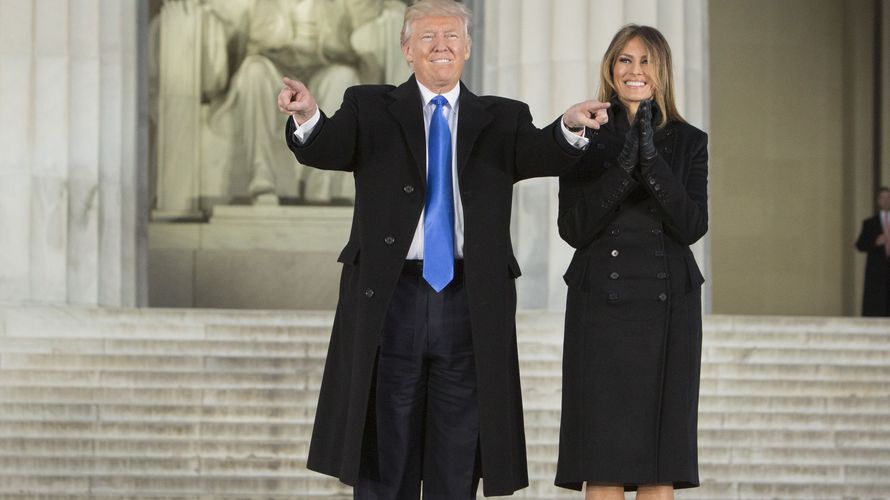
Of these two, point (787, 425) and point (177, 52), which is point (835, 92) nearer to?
point (177, 52)

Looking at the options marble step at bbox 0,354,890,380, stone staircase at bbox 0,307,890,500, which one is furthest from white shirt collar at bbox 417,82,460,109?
marble step at bbox 0,354,890,380

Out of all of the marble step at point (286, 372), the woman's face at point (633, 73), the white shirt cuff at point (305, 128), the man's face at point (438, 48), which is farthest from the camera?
the marble step at point (286, 372)

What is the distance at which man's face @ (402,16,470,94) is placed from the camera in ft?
13.7

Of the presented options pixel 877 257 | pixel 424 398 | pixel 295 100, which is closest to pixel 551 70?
pixel 877 257

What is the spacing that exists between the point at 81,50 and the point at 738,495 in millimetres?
5802

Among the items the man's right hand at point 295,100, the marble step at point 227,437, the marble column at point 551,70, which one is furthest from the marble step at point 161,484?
the man's right hand at point 295,100

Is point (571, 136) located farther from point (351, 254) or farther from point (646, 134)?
point (351, 254)

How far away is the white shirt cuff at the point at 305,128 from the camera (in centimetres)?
407

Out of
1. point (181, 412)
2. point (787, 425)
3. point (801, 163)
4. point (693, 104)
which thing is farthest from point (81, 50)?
point (801, 163)

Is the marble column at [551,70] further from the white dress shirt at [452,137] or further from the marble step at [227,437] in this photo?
the white dress shirt at [452,137]

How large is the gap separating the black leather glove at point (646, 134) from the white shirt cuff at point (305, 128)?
95 cm

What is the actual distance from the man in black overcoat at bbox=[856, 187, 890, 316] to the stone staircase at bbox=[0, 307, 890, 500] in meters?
5.00

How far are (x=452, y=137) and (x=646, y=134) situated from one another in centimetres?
58

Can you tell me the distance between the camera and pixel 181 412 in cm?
812
